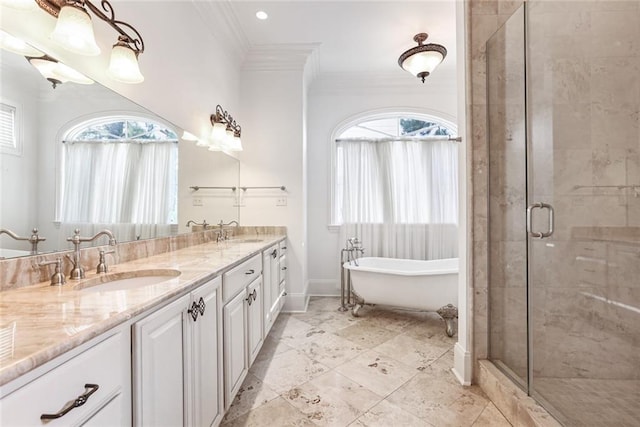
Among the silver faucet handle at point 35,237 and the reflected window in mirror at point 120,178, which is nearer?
the silver faucet handle at point 35,237

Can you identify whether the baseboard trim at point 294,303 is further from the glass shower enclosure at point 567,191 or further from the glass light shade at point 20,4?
the glass light shade at point 20,4

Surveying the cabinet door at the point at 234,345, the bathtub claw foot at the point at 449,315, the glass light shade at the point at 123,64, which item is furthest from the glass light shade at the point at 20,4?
the bathtub claw foot at the point at 449,315

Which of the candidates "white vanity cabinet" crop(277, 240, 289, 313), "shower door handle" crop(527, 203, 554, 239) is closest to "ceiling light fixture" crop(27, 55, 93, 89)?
"white vanity cabinet" crop(277, 240, 289, 313)

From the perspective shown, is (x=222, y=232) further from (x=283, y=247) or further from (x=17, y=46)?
(x=17, y=46)

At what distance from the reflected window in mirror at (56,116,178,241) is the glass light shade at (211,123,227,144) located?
0.53 metres

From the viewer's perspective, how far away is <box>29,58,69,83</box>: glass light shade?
3.38 ft

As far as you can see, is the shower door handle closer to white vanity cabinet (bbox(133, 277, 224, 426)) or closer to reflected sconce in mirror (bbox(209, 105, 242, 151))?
white vanity cabinet (bbox(133, 277, 224, 426))

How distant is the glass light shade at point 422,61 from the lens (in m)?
2.47

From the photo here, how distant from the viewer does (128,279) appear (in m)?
1.26

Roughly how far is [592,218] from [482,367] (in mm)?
1195

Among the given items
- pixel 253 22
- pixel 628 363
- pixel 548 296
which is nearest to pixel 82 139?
pixel 253 22

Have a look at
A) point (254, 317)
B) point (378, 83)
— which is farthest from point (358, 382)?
point (378, 83)

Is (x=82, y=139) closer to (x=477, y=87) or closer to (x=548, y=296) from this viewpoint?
(x=477, y=87)

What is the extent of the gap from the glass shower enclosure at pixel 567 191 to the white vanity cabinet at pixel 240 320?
153cm
